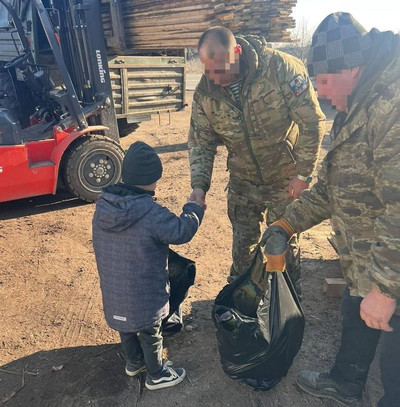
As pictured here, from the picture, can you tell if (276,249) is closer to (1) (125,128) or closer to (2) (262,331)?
(2) (262,331)

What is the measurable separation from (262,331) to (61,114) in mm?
4902

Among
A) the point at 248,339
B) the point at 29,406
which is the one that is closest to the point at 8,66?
the point at 29,406

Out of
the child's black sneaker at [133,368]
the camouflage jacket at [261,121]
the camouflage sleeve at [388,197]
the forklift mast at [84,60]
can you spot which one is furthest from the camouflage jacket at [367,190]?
the forklift mast at [84,60]

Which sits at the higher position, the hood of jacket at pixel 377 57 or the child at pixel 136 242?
the hood of jacket at pixel 377 57

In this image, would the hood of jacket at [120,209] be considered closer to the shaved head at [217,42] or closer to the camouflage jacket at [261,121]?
the camouflage jacket at [261,121]

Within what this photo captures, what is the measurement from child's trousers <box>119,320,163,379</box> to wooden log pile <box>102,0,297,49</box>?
438 cm

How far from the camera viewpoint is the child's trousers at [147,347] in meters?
2.48

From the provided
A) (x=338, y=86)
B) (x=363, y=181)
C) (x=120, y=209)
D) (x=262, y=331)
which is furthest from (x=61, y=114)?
(x=363, y=181)

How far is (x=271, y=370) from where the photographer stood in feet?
7.96

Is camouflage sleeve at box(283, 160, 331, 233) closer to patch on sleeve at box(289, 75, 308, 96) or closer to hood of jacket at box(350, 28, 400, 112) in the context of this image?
hood of jacket at box(350, 28, 400, 112)

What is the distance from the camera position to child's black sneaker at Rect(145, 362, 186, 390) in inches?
102

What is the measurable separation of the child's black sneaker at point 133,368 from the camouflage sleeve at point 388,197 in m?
1.74

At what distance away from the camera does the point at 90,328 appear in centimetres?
324

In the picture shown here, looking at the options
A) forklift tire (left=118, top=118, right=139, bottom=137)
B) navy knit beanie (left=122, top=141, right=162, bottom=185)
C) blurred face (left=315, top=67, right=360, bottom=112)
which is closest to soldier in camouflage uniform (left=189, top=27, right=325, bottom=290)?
navy knit beanie (left=122, top=141, right=162, bottom=185)
